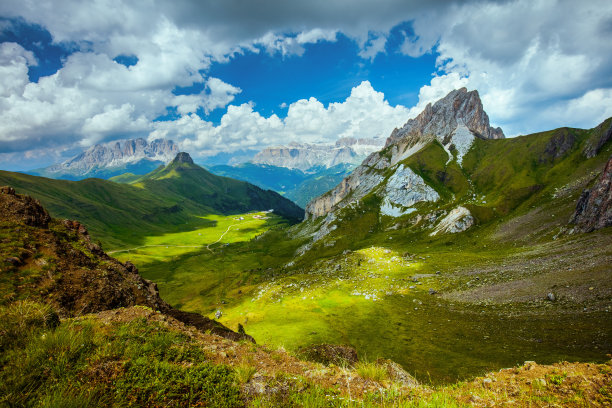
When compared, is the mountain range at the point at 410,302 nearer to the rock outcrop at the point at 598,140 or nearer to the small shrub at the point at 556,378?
the small shrub at the point at 556,378

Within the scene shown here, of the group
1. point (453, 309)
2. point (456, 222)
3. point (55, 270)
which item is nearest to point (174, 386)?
point (55, 270)

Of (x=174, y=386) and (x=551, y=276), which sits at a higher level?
(x=174, y=386)

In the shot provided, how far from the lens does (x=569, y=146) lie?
519 feet

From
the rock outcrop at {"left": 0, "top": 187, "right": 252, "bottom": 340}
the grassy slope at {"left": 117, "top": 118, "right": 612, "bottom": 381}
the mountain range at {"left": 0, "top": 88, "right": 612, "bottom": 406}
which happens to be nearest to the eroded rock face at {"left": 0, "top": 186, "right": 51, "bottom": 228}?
the rock outcrop at {"left": 0, "top": 187, "right": 252, "bottom": 340}

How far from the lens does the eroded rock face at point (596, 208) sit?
6400cm

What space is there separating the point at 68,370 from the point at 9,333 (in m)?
1.94

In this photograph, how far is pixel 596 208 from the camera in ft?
228

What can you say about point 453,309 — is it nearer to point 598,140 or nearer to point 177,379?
point 177,379

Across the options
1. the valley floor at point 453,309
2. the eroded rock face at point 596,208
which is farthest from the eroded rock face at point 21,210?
the eroded rock face at point 596,208

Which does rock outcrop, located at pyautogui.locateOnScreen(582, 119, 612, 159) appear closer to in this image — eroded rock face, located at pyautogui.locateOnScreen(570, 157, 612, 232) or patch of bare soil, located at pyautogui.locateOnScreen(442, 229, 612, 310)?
eroded rock face, located at pyautogui.locateOnScreen(570, 157, 612, 232)

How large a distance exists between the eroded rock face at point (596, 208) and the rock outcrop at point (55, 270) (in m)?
93.2

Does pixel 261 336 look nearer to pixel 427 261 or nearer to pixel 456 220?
pixel 427 261

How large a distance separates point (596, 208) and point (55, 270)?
109 m

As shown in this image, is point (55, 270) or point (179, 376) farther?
point (55, 270)
